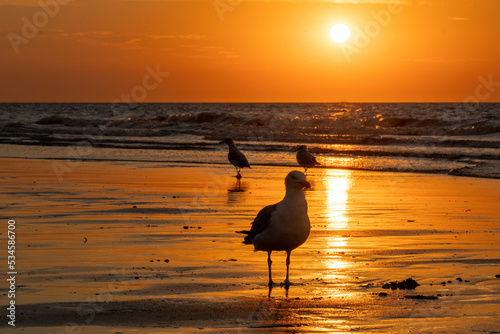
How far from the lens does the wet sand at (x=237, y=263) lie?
6688mm

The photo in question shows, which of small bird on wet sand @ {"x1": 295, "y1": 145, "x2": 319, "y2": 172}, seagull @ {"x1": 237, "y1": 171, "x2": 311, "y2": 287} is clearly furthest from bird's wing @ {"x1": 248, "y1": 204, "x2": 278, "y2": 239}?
small bird on wet sand @ {"x1": 295, "y1": 145, "x2": 319, "y2": 172}

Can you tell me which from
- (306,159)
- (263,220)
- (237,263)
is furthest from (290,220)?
(306,159)

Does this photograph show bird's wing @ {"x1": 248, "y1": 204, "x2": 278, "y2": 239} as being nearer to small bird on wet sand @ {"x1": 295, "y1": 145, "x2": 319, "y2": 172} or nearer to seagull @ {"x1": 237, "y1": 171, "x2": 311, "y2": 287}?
seagull @ {"x1": 237, "y1": 171, "x2": 311, "y2": 287}

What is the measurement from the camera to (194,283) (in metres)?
8.01

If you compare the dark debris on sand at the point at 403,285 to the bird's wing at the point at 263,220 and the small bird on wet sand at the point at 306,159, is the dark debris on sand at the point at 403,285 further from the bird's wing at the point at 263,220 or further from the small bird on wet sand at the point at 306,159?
the small bird on wet sand at the point at 306,159

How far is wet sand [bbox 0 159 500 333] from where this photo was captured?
263 inches

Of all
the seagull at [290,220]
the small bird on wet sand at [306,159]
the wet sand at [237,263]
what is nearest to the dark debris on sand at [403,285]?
the wet sand at [237,263]

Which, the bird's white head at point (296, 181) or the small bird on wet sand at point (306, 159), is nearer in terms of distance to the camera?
the bird's white head at point (296, 181)

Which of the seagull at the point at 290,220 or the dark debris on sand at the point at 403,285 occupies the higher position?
the seagull at the point at 290,220

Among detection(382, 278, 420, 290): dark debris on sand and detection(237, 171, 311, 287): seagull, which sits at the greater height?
detection(237, 171, 311, 287): seagull

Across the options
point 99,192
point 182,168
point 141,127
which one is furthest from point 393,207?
point 141,127

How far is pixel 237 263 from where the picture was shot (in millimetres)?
9141

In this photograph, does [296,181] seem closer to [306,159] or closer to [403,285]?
[403,285]

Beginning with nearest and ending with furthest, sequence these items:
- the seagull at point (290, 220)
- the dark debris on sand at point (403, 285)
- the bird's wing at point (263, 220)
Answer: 1. the dark debris on sand at point (403, 285)
2. the seagull at point (290, 220)
3. the bird's wing at point (263, 220)
